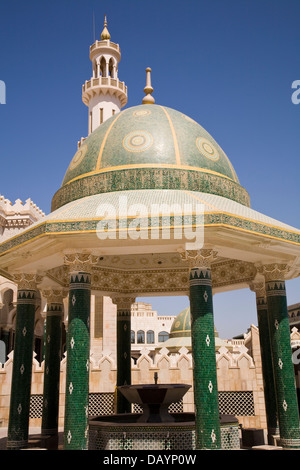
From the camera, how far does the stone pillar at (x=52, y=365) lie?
12.8 m

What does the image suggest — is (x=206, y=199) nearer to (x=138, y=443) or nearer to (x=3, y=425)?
(x=138, y=443)

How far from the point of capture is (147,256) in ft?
46.0

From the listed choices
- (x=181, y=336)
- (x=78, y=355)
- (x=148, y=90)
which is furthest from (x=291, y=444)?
(x=181, y=336)

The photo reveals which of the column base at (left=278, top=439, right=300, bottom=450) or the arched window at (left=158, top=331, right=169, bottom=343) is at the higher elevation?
the arched window at (left=158, top=331, right=169, bottom=343)

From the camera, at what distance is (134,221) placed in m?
9.27

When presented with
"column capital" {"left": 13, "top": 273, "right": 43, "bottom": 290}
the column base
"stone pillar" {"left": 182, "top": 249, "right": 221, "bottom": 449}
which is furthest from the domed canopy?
the column base

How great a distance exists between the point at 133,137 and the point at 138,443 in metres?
7.43

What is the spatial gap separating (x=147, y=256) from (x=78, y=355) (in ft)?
17.2

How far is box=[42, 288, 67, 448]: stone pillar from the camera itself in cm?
1278

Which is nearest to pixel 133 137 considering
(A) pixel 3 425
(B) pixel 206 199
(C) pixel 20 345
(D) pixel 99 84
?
(B) pixel 206 199

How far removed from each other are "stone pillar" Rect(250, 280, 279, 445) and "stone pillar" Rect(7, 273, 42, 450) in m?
6.53

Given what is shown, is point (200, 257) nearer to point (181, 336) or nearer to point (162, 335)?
point (181, 336)

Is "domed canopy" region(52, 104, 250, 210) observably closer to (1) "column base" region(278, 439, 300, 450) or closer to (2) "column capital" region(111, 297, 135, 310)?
(2) "column capital" region(111, 297, 135, 310)
